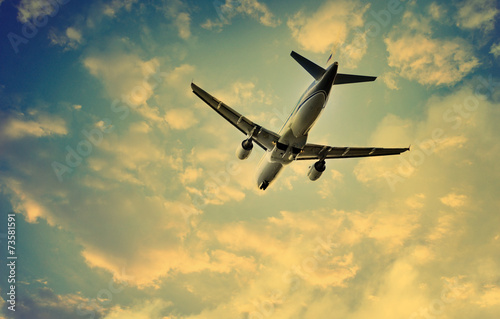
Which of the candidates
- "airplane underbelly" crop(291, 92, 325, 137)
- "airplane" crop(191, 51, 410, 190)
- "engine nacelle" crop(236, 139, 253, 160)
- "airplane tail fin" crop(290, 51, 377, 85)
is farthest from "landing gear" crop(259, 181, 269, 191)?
"airplane tail fin" crop(290, 51, 377, 85)

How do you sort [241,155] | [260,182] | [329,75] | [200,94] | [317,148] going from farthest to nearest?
[260,182]
[317,148]
[241,155]
[200,94]
[329,75]

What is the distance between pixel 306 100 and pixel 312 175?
9.83 metres

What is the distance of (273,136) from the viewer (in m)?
26.1

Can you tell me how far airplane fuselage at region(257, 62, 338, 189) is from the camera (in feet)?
66.0

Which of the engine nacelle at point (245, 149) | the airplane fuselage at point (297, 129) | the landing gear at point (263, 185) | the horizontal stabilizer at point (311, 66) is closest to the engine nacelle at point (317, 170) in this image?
the airplane fuselage at point (297, 129)

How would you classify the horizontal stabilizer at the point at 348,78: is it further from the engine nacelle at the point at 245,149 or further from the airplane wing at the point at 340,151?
the engine nacelle at the point at 245,149

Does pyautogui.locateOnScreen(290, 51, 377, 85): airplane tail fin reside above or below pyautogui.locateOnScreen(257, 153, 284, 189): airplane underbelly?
above

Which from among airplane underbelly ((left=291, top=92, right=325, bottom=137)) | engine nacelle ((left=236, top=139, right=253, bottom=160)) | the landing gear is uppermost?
engine nacelle ((left=236, top=139, right=253, bottom=160))

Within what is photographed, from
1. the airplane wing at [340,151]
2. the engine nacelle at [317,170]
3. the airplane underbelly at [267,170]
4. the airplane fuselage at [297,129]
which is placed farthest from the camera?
the airplane underbelly at [267,170]

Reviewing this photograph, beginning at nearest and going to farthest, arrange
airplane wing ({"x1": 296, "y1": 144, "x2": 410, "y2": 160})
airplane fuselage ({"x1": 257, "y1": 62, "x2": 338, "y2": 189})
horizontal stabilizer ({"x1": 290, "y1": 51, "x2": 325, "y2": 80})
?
airplane fuselage ({"x1": 257, "y1": 62, "x2": 338, "y2": 189}) → horizontal stabilizer ({"x1": 290, "y1": 51, "x2": 325, "y2": 80}) → airplane wing ({"x1": 296, "y1": 144, "x2": 410, "y2": 160})

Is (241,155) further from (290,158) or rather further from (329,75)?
(329,75)

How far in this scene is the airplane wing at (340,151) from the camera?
1081 inches

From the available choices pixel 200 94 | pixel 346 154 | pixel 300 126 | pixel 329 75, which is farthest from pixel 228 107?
pixel 346 154

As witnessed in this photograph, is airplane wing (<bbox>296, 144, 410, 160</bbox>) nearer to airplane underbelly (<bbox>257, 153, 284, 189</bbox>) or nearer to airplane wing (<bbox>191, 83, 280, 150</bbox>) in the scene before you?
airplane underbelly (<bbox>257, 153, 284, 189</bbox>)
